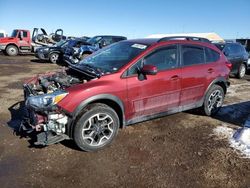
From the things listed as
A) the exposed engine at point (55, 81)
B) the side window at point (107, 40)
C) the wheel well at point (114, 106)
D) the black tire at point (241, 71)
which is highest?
the side window at point (107, 40)

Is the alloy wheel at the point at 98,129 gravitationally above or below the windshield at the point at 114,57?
below

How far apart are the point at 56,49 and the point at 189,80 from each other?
1261cm

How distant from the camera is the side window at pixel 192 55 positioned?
5.30 m

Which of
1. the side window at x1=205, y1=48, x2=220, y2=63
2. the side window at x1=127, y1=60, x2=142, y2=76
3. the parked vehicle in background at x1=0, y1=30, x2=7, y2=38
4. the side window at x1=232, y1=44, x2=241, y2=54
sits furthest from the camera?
the parked vehicle in background at x1=0, y1=30, x2=7, y2=38

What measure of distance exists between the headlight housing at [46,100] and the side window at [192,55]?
100.0 inches

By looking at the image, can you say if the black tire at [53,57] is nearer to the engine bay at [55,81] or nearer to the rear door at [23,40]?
the rear door at [23,40]

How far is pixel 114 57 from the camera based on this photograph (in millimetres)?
4957

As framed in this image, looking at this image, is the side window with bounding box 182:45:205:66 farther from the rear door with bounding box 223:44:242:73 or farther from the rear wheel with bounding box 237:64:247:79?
the rear wheel with bounding box 237:64:247:79

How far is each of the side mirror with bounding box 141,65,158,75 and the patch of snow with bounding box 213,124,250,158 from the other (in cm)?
181

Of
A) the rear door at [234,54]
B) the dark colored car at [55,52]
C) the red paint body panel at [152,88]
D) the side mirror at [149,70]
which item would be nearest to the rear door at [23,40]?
the dark colored car at [55,52]

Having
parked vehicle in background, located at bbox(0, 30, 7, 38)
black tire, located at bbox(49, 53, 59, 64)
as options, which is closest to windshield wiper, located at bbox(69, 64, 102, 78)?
black tire, located at bbox(49, 53, 59, 64)

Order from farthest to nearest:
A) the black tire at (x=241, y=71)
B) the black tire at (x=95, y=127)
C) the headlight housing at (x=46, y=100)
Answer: the black tire at (x=241, y=71), the black tire at (x=95, y=127), the headlight housing at (x=46, y=100)

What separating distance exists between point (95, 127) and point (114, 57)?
1.41 metres

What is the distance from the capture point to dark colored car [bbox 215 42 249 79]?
1062 centimetres
